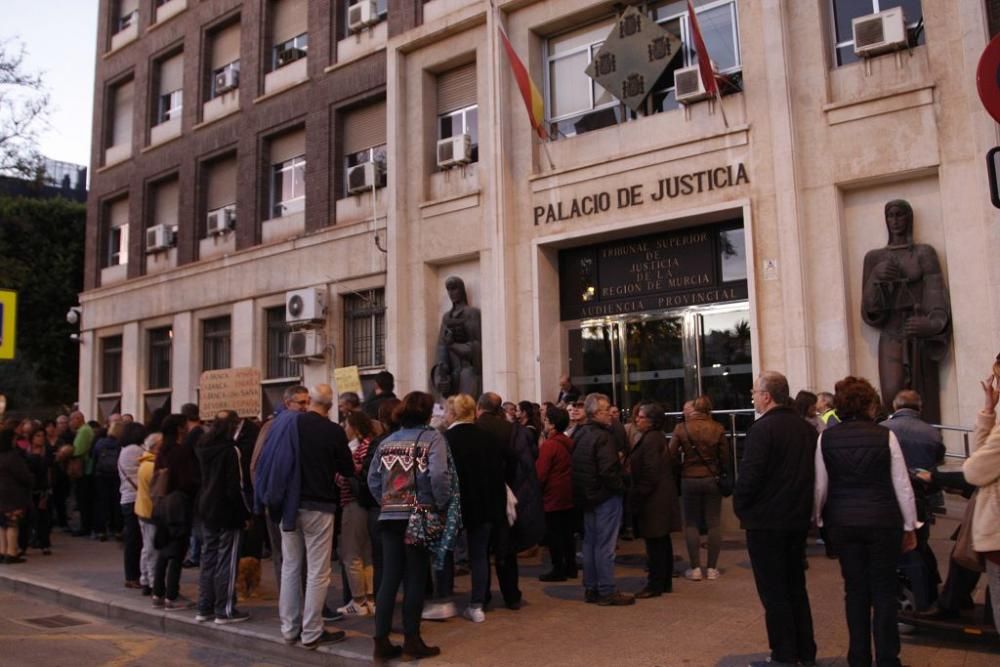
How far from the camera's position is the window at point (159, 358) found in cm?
2242

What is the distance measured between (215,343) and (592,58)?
11714mm

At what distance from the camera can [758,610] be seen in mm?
7277

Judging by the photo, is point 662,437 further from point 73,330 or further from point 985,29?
point 73,330

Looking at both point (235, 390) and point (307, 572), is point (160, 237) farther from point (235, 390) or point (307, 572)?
point (307, 572)

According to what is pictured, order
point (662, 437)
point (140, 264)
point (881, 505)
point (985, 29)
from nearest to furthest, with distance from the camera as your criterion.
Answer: point (881, 505) → point (662, 437) → point (985, 29) → point (140, 264)

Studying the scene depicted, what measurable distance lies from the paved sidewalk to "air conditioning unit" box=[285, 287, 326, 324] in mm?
8520

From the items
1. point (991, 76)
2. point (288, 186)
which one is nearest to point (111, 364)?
point (288, 186)

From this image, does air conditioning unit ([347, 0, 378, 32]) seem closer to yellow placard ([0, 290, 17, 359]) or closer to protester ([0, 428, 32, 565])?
yellow placard ([0, 290, 17, 359])

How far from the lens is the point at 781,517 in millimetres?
5410

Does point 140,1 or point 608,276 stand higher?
point 140,1

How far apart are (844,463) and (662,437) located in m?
3.09

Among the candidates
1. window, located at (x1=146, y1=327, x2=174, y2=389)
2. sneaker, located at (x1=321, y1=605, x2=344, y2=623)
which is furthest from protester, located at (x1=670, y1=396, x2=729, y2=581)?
window, located at (x1=146, y1=327, x2=174, y2=389)

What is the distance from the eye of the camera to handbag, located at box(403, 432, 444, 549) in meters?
6.25

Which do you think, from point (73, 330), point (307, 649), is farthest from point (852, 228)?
point (73, 330)
